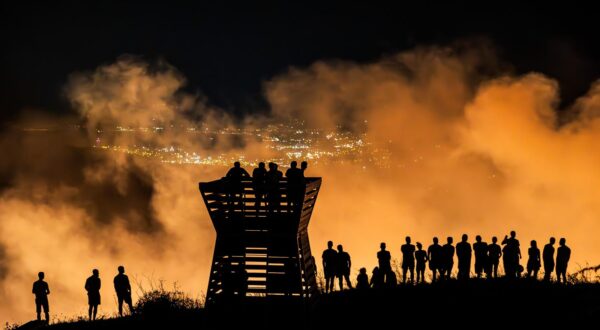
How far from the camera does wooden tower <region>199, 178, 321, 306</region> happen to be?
54.4 ft

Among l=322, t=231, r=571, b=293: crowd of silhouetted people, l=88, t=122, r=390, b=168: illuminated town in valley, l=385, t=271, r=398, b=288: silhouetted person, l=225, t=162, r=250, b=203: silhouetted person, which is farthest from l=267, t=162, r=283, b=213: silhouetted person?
l=88, t=122, r=390, b=168: illuminated town in valley

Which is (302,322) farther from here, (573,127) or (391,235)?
(391,235)

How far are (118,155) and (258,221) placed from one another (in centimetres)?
6367

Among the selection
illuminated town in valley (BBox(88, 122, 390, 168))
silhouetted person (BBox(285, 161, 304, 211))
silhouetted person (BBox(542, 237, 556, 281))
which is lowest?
silhouetted person (BBox(542, 237, 556, 281))

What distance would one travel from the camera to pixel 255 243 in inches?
659

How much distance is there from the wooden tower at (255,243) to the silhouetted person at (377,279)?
2.44 metres

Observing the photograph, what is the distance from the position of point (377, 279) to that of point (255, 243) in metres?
3.72

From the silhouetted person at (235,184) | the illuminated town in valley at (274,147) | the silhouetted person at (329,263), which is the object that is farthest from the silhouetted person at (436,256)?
the illuminated town in valley at (274,147)

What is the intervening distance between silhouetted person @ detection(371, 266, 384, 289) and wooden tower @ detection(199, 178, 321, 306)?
244 cm

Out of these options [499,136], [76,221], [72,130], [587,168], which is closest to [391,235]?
[499,136]

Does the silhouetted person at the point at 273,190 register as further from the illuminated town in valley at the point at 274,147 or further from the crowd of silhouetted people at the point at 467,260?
the illuminated town in valley at the point at 274,147

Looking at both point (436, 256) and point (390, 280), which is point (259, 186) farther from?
point (436, 256)

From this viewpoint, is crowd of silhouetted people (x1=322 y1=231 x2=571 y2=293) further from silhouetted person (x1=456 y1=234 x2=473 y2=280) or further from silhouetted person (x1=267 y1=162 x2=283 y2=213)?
silhouetted person (x1=267 y1=162 x2=283 y2=213)

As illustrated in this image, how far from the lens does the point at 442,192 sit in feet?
241
